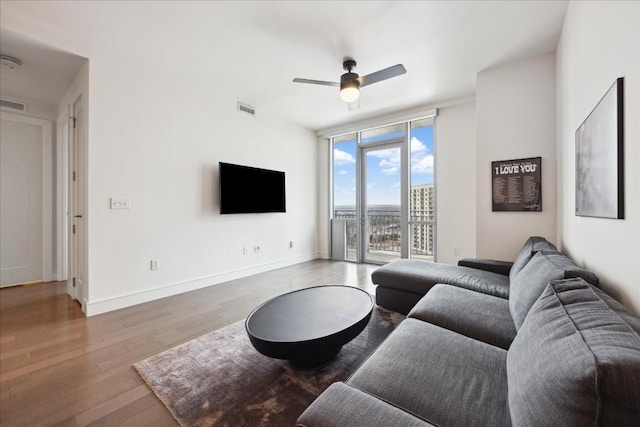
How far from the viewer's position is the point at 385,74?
2713mm

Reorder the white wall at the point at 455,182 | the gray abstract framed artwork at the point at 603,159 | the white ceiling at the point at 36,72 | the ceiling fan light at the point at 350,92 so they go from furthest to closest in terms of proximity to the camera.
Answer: the white wall at the point at 455,182 → the ceiling fan light at the point at 350,92 → the white ceiling at the point at 36,72 → the gray abstract framed artwork at the point at 603,159

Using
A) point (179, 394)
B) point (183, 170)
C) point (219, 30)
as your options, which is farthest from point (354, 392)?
point (183, 170)

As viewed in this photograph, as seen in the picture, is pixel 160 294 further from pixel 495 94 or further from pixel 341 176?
pixel 495 94

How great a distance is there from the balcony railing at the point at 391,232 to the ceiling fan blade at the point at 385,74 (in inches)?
102

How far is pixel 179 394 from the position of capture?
1.60m

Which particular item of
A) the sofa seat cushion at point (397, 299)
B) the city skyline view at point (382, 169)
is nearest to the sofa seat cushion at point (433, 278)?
the sofa seat cushion at point (397, 299)

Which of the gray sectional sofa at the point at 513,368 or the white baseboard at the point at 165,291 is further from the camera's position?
the white baseboard at the point at 165,291

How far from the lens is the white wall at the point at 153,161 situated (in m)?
2.78

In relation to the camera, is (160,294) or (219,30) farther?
(160,294)

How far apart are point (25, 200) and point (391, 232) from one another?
5.93 meters

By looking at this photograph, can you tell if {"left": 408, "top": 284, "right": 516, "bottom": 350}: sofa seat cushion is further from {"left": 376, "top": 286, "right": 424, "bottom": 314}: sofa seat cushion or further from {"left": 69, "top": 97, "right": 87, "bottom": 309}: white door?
{"left": 69, "top": 97, "right": 87, "bottom": 309}: white door

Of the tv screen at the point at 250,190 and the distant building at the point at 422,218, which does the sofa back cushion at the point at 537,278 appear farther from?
the tv screen at the point at 250,190

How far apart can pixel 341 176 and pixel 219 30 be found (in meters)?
3.66

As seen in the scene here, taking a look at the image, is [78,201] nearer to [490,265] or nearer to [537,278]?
[537,278]
